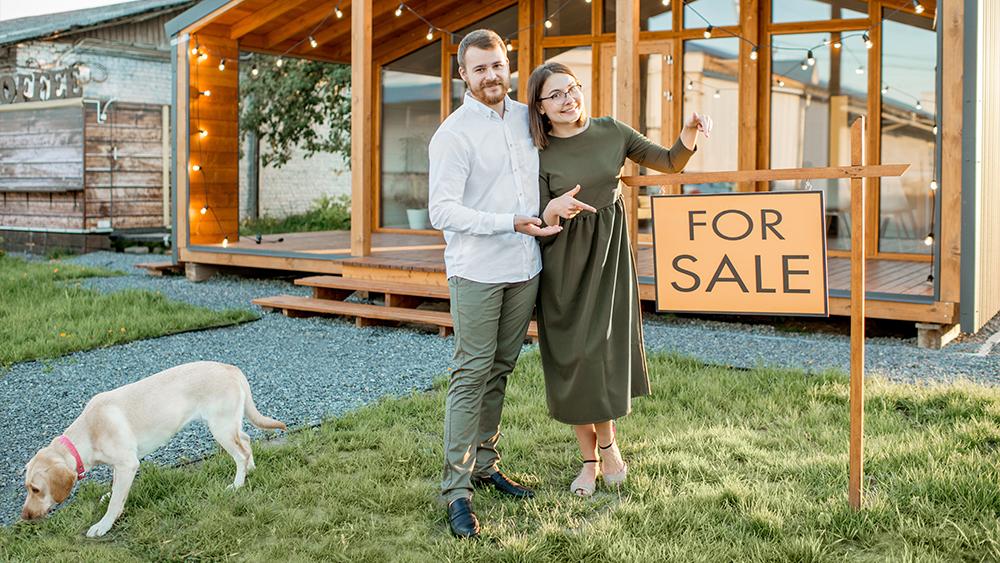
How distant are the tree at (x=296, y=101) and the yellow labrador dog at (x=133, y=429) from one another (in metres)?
11.0

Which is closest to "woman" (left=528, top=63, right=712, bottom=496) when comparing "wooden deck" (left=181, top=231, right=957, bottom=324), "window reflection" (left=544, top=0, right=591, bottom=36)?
"wooden deck" (left=181, top=231, right=957, bottom=324)

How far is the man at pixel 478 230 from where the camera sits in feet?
9.82

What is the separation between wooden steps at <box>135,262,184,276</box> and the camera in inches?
397

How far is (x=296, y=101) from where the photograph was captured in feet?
47.6

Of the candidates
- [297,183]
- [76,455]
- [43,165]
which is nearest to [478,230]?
[76,455]

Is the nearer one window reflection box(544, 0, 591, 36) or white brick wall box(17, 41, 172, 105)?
window reflection box(544, 0, 591, 36)

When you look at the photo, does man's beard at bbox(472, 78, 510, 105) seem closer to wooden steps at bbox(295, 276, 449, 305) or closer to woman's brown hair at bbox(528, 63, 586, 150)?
woman's brown hair at bbox(528, 63, 586, 150)

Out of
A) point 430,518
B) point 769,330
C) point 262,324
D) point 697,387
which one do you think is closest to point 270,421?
point 430,518

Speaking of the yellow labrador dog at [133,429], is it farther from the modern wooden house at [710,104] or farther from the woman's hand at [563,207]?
the modern wooden house at [710,104]

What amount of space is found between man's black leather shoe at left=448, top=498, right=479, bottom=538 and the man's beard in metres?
1.27

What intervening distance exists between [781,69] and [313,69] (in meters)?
7.44

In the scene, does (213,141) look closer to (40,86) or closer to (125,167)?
(125,167)

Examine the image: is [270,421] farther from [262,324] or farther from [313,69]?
[313,69]

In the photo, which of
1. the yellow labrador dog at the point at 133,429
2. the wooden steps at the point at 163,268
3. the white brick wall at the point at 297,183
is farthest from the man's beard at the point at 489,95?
the white brick wall at the point at 297,183
